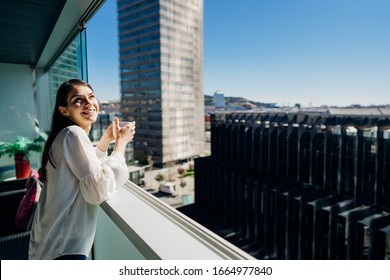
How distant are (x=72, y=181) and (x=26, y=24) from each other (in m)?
2.27

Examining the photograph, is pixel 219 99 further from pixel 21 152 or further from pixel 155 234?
pixel 155 234

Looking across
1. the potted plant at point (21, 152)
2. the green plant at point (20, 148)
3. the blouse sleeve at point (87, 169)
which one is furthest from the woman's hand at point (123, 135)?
the green plant at point (20, 148)

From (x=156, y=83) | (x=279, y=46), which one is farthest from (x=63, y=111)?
(x=156, y=83)

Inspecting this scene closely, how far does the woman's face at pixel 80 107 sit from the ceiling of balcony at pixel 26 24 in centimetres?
132

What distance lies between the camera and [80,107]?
823 millimetres

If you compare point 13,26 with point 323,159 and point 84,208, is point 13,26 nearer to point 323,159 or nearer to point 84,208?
point 84,208

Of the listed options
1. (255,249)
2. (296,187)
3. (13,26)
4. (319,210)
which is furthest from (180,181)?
(13,26)

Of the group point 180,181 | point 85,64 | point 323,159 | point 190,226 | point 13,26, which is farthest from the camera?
point 180,181

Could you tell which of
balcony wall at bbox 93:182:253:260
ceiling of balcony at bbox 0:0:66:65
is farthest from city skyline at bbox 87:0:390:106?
balcony wall at bbox 93:182:253:260

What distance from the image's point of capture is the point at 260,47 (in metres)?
24.0

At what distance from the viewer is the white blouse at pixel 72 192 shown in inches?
27.3

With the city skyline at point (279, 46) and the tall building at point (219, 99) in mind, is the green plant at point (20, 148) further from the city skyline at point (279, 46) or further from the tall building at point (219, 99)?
the city skyline at point (279, 46)

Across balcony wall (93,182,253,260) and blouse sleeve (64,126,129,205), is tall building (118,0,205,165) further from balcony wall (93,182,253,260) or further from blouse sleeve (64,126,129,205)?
blouse sleeve (64,126,129,205)
